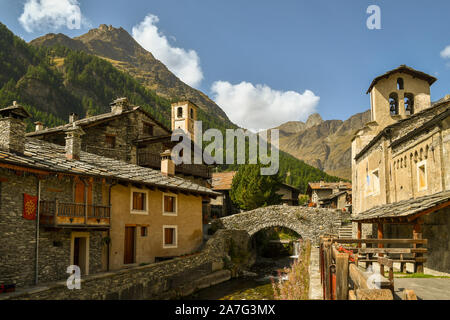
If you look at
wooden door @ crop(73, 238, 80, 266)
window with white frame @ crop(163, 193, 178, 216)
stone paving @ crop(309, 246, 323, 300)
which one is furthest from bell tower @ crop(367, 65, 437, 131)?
wooden door @ crop(73, 238, 80, 266)

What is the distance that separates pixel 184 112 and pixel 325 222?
2551 cm

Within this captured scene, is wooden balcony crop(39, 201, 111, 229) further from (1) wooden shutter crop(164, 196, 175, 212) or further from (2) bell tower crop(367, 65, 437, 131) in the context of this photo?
(2) bell tower crop(367, 65, 437, 131)

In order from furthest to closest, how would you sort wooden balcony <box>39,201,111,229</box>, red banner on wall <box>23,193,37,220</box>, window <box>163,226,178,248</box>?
window <box>163,226,178,248</box>, wooden balcony <box>39,201,111,229</box>, red banner on wall <box>23,193,37,220</box>

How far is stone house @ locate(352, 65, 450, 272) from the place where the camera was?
11352 mm

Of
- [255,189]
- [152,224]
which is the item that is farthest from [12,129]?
[255,189]

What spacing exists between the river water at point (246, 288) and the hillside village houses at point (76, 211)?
313cm

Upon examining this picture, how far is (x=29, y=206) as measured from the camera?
13289 mm

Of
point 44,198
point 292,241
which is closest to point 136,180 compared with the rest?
point 44,198

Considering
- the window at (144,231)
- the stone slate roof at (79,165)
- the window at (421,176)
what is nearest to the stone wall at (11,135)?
the stone slate roof at (79,165)

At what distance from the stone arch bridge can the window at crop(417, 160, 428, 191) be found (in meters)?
15.6

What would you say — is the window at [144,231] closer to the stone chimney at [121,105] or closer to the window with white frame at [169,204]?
the window with white frame at [169,204]

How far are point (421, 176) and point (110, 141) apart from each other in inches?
933

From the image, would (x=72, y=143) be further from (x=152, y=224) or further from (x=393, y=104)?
(x=393, y=104)
